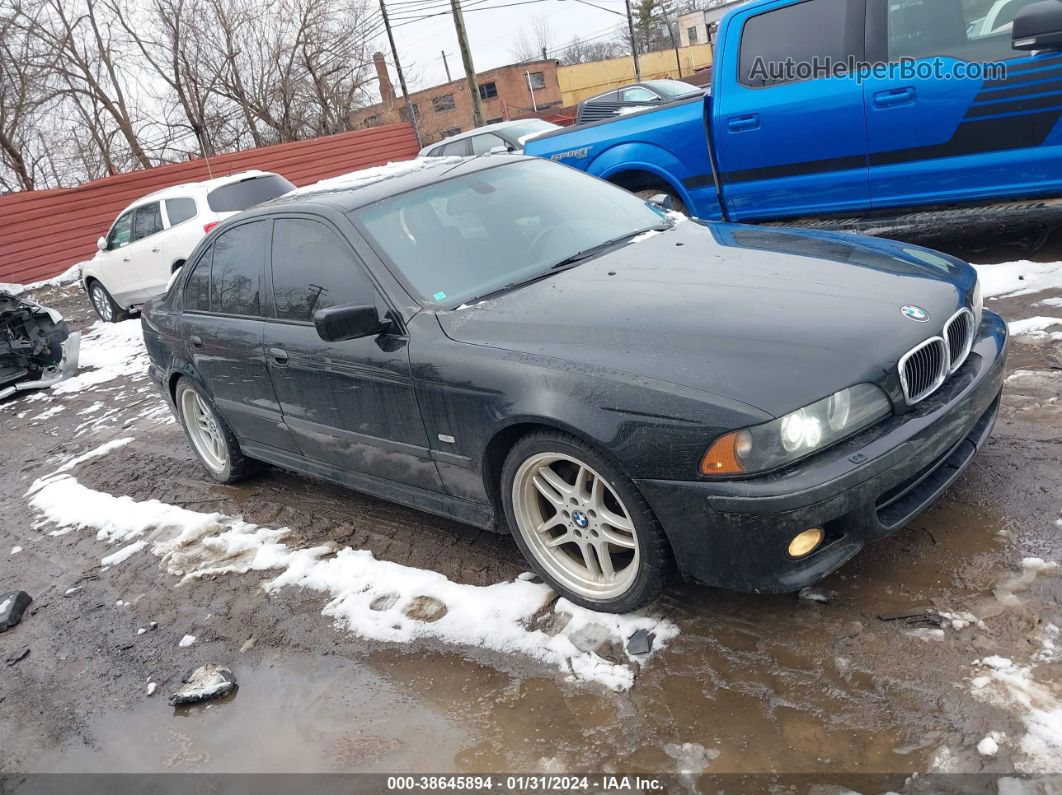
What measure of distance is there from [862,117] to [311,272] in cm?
387

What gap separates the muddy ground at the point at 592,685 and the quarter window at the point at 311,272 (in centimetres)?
119

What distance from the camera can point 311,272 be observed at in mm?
3752

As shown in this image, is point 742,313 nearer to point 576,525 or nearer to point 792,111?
point 576,525

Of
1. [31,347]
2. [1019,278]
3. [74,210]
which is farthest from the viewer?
[74,210]

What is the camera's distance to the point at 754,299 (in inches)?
113

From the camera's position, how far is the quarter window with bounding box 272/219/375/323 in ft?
11.5

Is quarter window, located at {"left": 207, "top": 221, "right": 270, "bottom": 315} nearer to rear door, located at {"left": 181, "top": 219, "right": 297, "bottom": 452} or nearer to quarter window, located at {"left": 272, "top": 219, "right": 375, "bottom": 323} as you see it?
rear door, located at {"left": 181, "top": 219, "right": 297, "bottom": 452}

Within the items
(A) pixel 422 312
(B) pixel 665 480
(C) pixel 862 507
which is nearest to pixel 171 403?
(A) pixel 422 312

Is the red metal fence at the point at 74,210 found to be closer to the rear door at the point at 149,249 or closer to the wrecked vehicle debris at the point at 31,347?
the rear door at the point at 149,249

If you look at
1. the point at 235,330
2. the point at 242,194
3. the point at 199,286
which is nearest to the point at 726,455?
the point at 235,330

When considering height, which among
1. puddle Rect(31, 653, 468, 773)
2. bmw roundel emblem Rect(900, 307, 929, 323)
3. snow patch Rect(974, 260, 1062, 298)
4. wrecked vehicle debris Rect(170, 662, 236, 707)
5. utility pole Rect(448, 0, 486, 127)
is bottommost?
puddle Rect(31, 653, 468, 773)

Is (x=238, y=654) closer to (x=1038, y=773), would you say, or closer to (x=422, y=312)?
(x=422, y=312)

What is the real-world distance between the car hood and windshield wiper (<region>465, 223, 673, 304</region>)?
0.05 m

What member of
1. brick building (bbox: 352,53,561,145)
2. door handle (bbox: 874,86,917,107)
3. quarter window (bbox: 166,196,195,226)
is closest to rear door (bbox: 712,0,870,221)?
door handle (bbox: 874,86,917,107)
